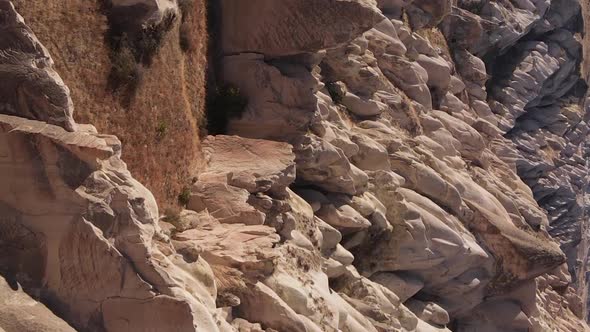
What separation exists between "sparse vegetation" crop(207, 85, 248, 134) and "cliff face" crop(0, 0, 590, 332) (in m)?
0.06

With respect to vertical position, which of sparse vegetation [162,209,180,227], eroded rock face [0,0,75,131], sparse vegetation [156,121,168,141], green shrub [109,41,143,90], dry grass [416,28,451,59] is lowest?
sparse vegetation [162,209,180,227]

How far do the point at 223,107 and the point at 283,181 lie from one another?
254cm

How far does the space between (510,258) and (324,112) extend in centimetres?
946

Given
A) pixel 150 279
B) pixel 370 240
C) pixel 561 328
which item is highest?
pixel 150 279

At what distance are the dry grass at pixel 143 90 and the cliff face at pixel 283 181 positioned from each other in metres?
0.05

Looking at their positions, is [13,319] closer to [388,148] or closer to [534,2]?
[388,148]

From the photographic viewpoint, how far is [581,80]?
1983 inches

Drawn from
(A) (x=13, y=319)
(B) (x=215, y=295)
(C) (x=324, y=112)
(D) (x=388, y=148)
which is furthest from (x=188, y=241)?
(D) (x=388, y=148)

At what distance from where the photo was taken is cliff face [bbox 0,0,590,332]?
12.3 m

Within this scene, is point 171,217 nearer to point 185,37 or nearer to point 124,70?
point 124,70

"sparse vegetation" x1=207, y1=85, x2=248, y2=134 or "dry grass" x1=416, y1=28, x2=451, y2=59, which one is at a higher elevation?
"sparse vegetation" x1=207, y1=85, x2=248, y2=134

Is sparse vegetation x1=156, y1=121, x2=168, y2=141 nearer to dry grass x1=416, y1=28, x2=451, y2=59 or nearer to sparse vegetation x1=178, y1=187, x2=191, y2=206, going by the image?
sparse vegetation x1=178, y1=187, x2=191, y2=206

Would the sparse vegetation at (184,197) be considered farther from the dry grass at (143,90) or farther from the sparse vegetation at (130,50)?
the sparse vegetation at (130,50)

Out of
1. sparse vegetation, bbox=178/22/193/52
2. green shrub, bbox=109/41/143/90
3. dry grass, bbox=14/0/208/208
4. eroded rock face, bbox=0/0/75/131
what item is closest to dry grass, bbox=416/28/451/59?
dry grass, bbox=14/0/208/208
